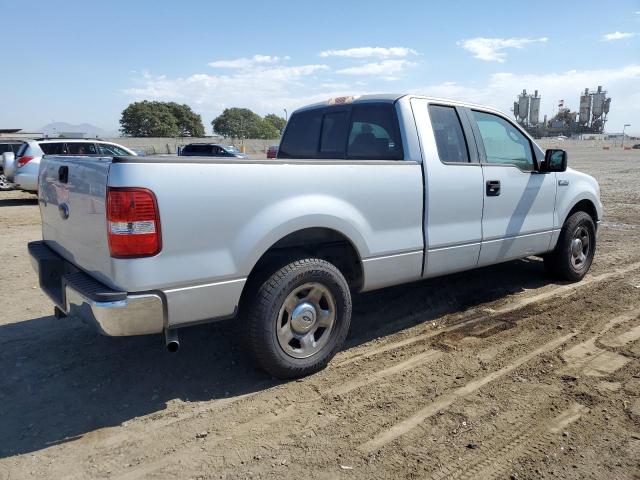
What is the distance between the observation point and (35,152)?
43.5 ft

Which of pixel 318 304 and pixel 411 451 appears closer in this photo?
pixel 411 451

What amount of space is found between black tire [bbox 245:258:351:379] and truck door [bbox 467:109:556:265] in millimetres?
1752

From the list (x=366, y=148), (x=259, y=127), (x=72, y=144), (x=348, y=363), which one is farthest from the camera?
(x=259, y=127)

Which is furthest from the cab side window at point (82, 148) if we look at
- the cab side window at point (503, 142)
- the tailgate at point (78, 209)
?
the cab side window at point (503, 142)

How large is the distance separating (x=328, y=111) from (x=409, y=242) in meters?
1.70

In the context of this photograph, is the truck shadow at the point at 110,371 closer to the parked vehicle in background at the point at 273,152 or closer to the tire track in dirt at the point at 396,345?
the tire track in dirt at the point at 396,345

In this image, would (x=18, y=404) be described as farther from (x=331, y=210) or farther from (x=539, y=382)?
(x=539, y=382)

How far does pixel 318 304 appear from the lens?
12.1 ft

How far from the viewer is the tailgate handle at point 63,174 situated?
3.34m

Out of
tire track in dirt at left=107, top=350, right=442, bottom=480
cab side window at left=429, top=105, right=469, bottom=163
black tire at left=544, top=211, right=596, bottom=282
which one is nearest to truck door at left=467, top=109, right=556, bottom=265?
cab side window at left=429, top=105, right=469, bottom=163

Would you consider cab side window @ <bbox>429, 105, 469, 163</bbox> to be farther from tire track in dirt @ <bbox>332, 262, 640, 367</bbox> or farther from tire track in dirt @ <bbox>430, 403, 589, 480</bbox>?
tire track in dirt @ <bbox>430, 403, 589, 480</bbox>

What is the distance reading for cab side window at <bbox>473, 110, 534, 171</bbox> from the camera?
491cm

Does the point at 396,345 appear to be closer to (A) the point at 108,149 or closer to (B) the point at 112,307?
(B) the point at 112,307

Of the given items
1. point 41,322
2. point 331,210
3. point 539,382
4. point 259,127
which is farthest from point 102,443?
point 259,127
